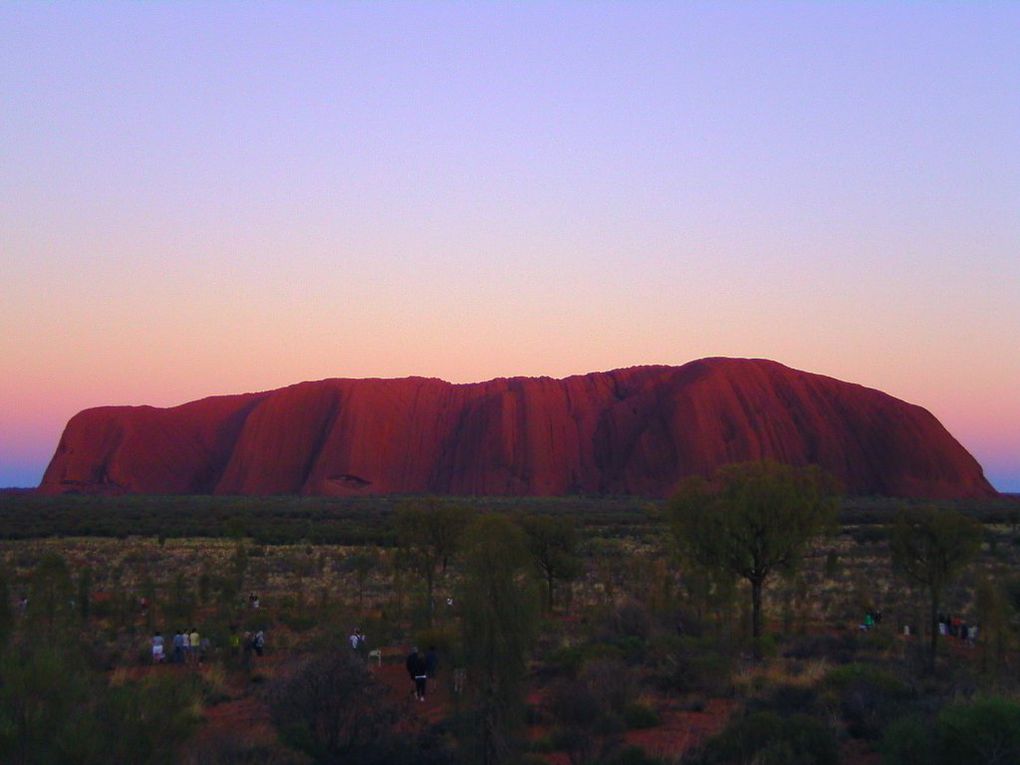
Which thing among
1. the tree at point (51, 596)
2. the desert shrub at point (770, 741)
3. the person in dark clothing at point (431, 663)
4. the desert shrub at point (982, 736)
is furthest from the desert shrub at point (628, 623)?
the desert shrub at point (982, 736)

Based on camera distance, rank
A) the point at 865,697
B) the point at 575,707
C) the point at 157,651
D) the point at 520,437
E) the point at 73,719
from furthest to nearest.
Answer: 1. the point at 520,437
2. the point at 157,651
3. the point at 865,697
4. the point at 575,707
5. the point at 73,719

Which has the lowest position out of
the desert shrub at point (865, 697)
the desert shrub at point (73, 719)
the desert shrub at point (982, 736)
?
the desert shrub at point (865, 697)

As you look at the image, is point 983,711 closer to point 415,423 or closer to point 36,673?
point 36,673

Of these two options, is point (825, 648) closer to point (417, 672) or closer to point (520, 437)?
point (417, 672)

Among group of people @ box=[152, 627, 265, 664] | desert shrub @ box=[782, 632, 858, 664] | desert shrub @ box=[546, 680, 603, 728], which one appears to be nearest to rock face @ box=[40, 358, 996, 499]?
desert shrub @ box=[782, 632, 858, 664]

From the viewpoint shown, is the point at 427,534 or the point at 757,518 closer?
the point at 757,518

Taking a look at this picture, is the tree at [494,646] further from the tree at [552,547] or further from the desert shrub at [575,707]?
the tree at [552,547]

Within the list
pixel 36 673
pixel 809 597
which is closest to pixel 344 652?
pixel 36 673

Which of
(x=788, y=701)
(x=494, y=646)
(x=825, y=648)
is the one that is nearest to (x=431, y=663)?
(x=788, y=701)
